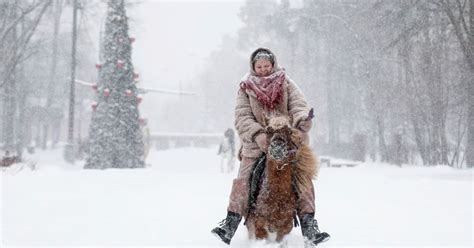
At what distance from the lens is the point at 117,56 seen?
16125 millimetres

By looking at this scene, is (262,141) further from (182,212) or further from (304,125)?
(182,212)

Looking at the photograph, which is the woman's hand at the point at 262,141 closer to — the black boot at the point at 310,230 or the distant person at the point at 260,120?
the distant person at the point at 260,120

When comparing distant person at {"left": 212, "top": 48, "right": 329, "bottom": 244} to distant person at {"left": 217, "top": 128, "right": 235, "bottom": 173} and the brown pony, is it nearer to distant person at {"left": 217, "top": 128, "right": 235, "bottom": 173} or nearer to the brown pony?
the brown pony

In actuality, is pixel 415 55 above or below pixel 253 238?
above

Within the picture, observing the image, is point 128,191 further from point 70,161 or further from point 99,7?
point 99,7

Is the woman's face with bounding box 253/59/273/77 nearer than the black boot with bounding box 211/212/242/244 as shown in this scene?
No

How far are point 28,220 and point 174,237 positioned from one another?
6.75ft

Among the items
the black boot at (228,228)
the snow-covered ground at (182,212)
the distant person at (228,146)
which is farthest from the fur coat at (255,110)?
the distant person at (228,146)

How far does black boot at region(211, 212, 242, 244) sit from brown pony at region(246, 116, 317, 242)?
0.17 meters

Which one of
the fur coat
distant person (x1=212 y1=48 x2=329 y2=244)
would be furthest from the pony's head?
the fur coat

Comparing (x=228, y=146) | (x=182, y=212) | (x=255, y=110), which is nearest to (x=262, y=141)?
(x=255, y=110)

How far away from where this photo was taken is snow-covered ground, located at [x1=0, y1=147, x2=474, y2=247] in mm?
4957

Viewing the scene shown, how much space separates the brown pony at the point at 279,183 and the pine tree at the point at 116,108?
11941 millimetres

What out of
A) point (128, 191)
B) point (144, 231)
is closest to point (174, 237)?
point (144, 231)
